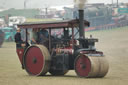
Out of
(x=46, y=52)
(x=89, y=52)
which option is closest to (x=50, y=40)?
(x=46, y=52)

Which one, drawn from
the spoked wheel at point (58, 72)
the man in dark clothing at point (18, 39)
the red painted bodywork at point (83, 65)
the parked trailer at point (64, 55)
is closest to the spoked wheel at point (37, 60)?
the parked trailer at point (64, 55)

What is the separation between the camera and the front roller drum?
582 inches

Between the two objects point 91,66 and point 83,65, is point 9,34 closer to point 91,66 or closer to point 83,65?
point 83,65

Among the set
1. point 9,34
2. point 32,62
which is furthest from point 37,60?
point 9,34

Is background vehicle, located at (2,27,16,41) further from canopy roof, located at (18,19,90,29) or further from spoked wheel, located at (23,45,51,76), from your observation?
spoked wheel, located at (23,45,51,76)

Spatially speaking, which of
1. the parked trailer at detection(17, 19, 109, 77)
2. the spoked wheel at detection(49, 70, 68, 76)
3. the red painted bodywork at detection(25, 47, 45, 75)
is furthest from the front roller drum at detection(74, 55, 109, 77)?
the spoked wheel at detection(49, 70, 68, 76)

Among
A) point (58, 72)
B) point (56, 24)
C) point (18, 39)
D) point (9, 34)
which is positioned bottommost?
point (9, 34)

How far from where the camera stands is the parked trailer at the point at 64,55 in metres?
15.0

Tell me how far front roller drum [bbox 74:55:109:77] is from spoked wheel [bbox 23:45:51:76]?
4.29 ft

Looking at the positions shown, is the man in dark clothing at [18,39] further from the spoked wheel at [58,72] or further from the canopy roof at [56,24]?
the spoked wheel at [58,72]

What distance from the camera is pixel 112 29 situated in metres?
60.9

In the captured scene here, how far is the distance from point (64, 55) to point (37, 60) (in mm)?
1124

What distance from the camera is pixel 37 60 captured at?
645 inches

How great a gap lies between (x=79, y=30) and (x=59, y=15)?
67.5m
